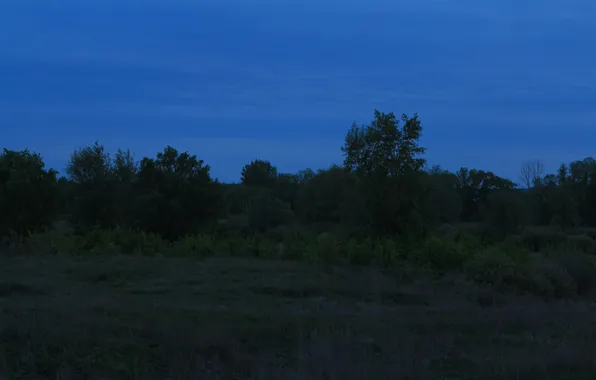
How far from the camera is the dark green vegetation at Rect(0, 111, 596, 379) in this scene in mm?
8922

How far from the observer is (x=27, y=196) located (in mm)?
30141

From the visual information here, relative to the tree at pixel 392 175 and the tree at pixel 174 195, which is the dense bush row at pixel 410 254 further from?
the tree at pixel 174 195

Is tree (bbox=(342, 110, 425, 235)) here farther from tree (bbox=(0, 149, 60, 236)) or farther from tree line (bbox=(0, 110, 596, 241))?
tree (bbox=(0, 149, 60, 236))

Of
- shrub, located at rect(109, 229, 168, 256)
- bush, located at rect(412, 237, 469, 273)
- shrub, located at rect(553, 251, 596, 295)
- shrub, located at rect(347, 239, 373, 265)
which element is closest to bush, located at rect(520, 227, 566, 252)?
shrub, located at rect(553, 251, 596, 295)

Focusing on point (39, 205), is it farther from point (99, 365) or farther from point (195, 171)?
point (99, 365)

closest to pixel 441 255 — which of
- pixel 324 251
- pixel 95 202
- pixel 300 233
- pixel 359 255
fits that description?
pixel 359 255

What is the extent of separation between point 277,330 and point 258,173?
97.4m

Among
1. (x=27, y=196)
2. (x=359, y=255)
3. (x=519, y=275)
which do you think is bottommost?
(x=519, y=275)

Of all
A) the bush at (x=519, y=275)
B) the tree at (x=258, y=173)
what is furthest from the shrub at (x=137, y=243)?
the tree at (x=258, y=173)

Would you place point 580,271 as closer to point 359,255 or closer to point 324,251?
point 359,255

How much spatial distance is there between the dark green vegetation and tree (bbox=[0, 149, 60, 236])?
63mm

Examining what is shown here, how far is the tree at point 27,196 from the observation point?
29.9 m

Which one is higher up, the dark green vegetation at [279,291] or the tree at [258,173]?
the tree at [258,173]

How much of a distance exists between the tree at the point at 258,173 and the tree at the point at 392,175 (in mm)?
76200
